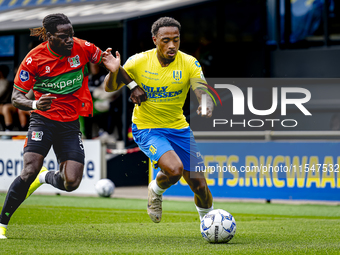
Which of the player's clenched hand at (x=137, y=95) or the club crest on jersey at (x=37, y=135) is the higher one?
the player's clenched hand at (x=137, y=95)

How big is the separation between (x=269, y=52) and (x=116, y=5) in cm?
431

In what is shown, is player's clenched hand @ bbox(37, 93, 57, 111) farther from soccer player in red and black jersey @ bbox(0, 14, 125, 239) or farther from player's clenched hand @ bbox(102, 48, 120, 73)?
player's clenched hand @ bbox(102, 48, 120, 73)

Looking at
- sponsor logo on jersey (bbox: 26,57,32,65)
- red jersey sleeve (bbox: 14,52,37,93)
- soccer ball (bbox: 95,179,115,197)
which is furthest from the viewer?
soccer ball (bbox: 95,179,115,197)

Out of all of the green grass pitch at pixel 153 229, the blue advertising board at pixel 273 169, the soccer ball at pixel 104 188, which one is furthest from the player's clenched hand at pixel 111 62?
the soccer ball at pixel 104 188

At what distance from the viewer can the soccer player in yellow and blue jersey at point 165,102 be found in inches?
276

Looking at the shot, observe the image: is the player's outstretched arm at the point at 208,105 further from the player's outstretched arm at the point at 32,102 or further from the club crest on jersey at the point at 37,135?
the club crest on jersey at the point at 37,135

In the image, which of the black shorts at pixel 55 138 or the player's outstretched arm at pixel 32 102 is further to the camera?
the black shorts at pixel 55 138

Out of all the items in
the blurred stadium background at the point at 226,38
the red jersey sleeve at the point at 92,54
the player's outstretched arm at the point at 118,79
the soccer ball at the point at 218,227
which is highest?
the blurred stadium background at the point at 226,38

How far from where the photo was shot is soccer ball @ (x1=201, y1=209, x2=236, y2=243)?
6496 millimetres

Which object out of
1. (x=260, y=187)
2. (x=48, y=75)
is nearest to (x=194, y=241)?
(x=48, y=75)

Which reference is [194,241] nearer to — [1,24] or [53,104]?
[53,104]

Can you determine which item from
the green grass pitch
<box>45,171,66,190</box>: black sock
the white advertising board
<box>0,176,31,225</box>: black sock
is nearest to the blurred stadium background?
the white advertising board

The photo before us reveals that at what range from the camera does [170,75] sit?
708cm

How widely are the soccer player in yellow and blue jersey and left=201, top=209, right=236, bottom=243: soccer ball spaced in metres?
0.60
